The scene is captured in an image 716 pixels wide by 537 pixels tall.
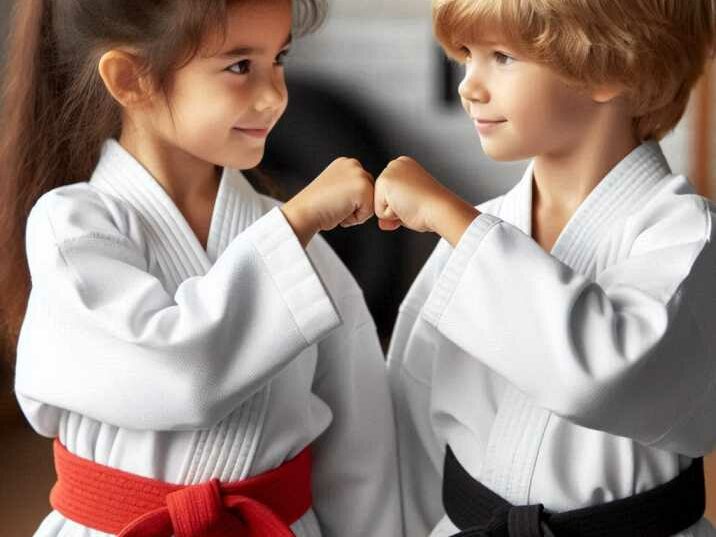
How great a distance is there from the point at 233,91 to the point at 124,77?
11 cm

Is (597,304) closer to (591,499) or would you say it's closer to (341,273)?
(591,499)

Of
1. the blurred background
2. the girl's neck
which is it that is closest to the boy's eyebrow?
the girl's neck

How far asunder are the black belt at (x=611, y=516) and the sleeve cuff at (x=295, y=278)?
9.4 inches

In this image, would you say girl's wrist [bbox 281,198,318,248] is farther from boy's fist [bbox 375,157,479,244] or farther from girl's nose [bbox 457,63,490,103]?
girl's nose [bbox 457,63,490,103]

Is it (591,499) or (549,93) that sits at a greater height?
(549,93)

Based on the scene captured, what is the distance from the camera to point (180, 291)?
1.15 metres

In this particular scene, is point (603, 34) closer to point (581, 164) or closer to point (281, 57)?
point (581, 164)

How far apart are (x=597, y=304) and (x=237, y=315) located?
32 cm

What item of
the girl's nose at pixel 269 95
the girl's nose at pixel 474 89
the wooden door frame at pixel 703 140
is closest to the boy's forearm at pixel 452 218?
the girl's nose at pixel 474 89

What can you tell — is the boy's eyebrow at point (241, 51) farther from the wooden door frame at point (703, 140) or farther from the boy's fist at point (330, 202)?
the wooden door frame at point (703, 140)

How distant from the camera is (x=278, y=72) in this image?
125 centimetres

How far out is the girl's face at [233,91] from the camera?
1.20 meters

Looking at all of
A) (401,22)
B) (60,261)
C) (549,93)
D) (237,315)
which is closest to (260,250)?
(237,315)

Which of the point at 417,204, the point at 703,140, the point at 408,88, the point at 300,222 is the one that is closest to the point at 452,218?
the point at 417,204
